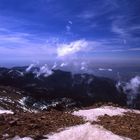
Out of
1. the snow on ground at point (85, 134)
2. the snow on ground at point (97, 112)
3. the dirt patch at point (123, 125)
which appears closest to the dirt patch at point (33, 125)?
the snow on ground at point (85, 134)

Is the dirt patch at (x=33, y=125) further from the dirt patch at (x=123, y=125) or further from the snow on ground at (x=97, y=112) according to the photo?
the snow on ground at (x=97, y=112)

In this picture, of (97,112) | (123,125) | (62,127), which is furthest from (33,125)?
(97,112)

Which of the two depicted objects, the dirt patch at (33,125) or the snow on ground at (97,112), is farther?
the snow on ground at (97,112)

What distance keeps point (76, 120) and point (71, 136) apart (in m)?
4.64

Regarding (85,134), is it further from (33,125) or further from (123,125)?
(123,125)

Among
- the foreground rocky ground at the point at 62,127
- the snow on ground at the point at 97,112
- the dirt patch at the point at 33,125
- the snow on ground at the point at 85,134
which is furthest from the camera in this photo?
the snow on ground at the point at 97,112

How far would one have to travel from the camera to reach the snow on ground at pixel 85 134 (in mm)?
20203

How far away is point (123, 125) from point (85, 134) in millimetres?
4802

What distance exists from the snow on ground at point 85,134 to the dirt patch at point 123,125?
4.43 ft

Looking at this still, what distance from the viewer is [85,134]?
20656 mm

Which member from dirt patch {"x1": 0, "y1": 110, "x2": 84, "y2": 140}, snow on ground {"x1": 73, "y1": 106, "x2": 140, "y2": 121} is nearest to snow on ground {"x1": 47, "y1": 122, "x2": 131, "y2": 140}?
dirt patch {"x1": 0, "y1": 110, "x2": 84, "y2": 140}

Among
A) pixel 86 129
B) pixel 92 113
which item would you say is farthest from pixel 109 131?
pixel 92 113

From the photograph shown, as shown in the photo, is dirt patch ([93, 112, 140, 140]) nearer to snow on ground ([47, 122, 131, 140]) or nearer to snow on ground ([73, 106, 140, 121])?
snow on ground ([73, 106, 140, 121])

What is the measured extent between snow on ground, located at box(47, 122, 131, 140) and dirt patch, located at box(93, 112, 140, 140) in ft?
4.43
